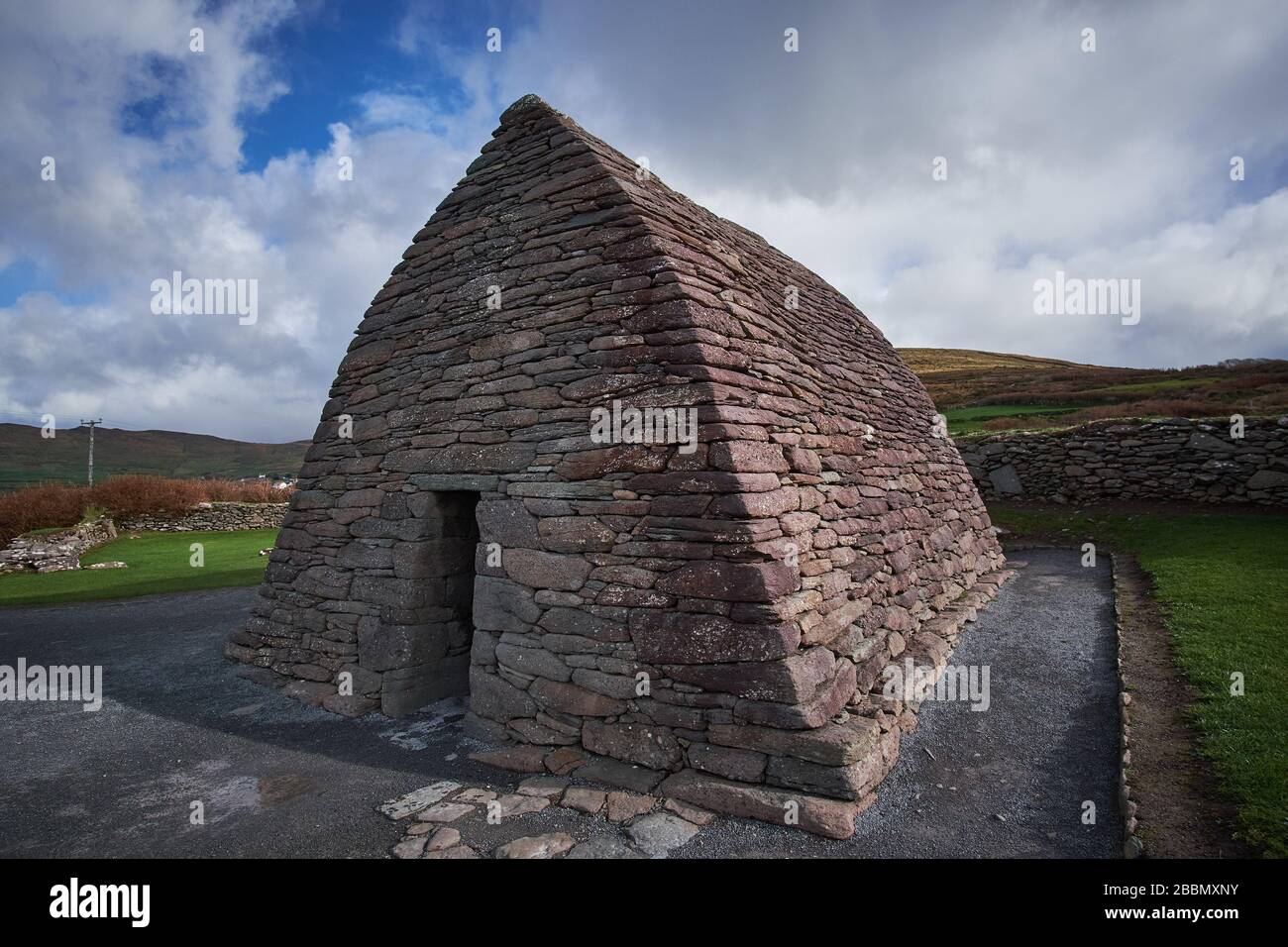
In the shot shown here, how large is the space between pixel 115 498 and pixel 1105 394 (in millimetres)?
42553

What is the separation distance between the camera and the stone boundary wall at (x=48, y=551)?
16.2 metres

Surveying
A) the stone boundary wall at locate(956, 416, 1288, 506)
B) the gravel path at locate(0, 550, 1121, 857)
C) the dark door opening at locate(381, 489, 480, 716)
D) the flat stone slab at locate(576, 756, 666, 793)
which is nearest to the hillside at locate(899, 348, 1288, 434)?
the stone boundary wall at locate(956, 416, 1288, 506)

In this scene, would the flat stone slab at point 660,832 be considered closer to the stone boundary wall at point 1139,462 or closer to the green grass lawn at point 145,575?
the green grass lawn at point 145,575

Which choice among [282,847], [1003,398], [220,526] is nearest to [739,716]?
[282,847]

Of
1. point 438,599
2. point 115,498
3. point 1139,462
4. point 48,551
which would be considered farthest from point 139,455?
point 1139,462

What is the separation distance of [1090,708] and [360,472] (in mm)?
8217

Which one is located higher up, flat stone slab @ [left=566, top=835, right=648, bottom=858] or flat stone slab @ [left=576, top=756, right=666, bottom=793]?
flat stone slab @ [left=576, top=756, right=666, bottom=793]

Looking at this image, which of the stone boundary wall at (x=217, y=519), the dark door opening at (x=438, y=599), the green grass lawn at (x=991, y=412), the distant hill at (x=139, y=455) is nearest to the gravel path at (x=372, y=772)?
the dark door opening at (x=438, y=599)

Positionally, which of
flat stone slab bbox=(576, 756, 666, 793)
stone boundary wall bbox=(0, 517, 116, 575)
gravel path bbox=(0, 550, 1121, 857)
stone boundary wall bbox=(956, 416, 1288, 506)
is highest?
stone boundary wall bbox=(956, 416, 1288, 506)

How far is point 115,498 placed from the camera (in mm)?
22250

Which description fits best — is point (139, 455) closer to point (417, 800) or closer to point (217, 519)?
point (217, 519)

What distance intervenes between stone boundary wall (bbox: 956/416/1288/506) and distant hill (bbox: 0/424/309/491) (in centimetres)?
6054

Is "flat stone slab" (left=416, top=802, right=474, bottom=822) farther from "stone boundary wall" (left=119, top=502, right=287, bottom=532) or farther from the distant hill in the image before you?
the distant hill

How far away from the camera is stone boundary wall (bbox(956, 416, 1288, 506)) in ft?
48.0
